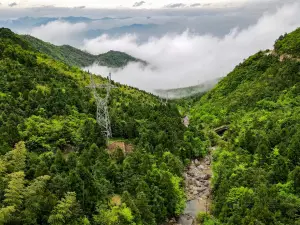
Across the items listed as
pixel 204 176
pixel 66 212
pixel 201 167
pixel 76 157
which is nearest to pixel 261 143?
pixel 204 176

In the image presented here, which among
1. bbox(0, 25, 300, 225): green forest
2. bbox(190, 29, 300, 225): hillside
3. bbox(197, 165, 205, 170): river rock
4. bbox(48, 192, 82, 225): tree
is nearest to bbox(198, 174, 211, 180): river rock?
bbox(190, 29, 300, 225): hillside

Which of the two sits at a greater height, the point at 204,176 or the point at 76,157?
the point at 76,157

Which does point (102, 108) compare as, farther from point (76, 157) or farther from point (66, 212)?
point (66, 212)

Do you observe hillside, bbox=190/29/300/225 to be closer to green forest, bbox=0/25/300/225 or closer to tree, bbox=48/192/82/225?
green forest, bbox=0/25/300/225

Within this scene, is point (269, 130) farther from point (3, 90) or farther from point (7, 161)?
→ point (3, 90)

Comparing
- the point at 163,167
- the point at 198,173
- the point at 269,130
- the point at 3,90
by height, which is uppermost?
the point at 3,90

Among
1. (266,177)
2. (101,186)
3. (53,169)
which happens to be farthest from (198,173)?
Result: (53,169)
